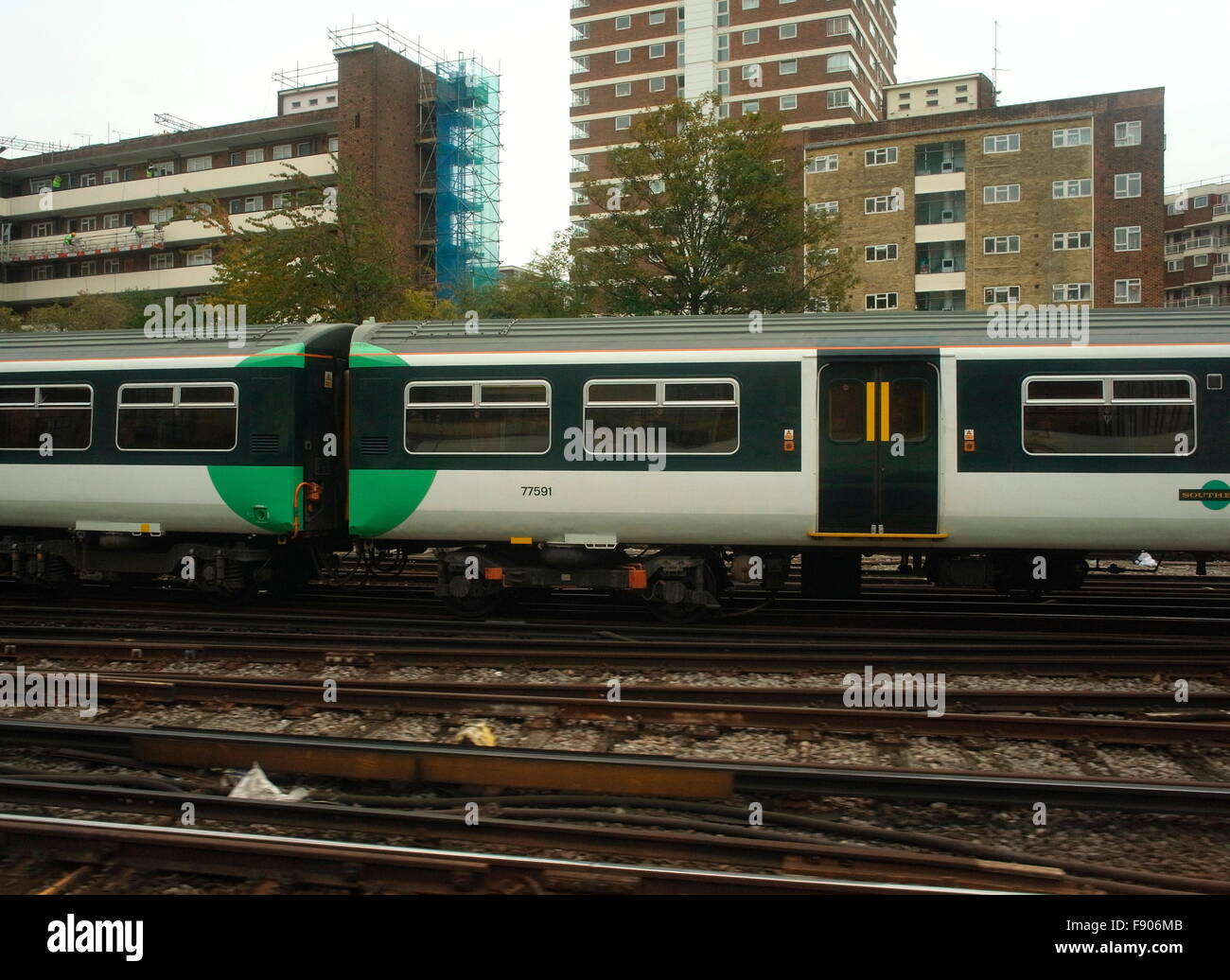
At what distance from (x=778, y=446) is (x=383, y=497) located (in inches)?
183

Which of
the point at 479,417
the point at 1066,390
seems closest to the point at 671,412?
the point at 479,417

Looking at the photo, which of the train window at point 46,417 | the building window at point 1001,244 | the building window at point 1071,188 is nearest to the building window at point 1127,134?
the building window at point 1071,188

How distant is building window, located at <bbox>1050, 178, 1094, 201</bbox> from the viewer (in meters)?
46.2

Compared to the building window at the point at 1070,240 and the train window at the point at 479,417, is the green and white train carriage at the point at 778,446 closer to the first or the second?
the train window at the point at 479,417

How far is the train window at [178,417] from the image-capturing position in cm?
1159

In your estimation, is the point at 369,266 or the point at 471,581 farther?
the point at 369,266

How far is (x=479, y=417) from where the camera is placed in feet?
36.1

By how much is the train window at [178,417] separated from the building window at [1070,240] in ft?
150

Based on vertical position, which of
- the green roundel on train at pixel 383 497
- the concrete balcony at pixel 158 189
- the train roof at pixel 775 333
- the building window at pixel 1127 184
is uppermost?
the concrete balcony at pixel 158 189

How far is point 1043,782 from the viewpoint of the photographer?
18.8 feet

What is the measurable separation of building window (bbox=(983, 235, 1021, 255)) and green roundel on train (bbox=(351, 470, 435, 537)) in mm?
45053
